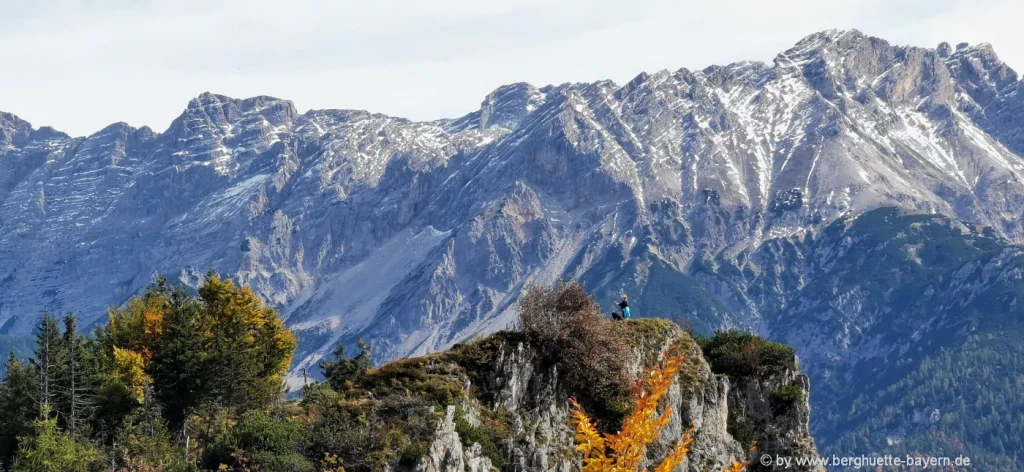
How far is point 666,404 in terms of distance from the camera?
176ft

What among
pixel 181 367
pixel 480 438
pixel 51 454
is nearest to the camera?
pixel 480 438

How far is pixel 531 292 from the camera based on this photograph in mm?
52688

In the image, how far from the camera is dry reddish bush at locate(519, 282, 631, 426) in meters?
51.9

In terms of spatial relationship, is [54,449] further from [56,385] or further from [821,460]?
[821,460]

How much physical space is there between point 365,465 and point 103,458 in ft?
85.6

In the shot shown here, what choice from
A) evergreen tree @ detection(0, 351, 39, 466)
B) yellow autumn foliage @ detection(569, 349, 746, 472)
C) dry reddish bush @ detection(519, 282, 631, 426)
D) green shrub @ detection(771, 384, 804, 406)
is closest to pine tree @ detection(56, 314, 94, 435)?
evergreen tree @ detection(0, 351, 39, 466)

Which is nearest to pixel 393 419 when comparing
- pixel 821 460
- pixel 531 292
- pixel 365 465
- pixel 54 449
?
pixel 365 465

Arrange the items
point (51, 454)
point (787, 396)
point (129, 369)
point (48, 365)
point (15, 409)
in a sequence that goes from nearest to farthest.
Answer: point (51, 454) → point (787, 396) → point (48, 365) → point (15, 409) → point (129, 369)

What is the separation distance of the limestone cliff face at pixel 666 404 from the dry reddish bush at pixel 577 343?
0.82 meters

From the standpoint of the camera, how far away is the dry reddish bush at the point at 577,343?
5191cm

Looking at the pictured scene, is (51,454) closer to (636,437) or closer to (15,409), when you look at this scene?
(15,409)

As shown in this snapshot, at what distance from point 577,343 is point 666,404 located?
6.10 m

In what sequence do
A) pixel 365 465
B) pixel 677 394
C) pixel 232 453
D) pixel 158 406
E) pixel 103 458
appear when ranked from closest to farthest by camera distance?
pixel 365 465, pixel 232 453, pixel 677 394, pixel 103 458, pixel 158 406

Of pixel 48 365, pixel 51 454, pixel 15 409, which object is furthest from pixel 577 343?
pixel 15 409
